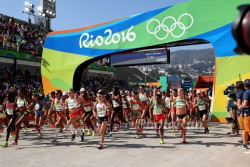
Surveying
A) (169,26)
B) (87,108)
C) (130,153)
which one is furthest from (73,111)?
(169,26)

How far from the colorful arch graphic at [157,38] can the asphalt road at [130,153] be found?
5667 mm

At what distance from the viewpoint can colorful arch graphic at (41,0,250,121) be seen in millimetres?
15570

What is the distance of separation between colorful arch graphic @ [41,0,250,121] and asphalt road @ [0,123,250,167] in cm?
567

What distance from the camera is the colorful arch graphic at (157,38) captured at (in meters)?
15.6

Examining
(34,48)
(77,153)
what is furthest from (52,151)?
(34,48)

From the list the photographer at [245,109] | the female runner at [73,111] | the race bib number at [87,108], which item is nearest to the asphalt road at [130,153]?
the female runner at [73,111]

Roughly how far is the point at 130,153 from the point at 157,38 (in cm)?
1067

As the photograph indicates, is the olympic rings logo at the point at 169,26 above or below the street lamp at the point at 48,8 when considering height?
below

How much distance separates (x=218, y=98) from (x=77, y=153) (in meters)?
10.1

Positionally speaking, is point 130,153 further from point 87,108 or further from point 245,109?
point 87,108

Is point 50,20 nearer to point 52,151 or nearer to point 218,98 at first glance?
point 218,98

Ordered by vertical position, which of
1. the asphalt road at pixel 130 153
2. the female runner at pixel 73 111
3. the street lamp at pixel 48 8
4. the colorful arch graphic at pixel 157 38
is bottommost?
the asphalt road at pixel 130 153

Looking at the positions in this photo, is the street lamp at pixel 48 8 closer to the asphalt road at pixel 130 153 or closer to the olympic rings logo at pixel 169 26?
the olympic rings logo at pixel 169 26

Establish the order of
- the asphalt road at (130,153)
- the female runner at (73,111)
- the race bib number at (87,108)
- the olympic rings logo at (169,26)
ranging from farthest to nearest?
the olympic rings logo at (169,26) → the race bib number at (87,108) → the female runner at (73,111) → the asphalt road at (130,153)
